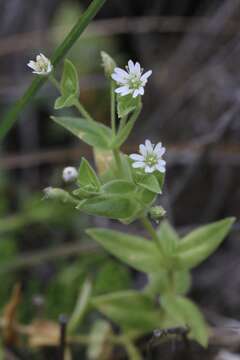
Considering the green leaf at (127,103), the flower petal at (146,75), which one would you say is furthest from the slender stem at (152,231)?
the flower petal at (146,75)

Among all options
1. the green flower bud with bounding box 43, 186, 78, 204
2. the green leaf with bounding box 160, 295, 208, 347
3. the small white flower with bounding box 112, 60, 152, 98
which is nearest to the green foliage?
the small white flower with bounding box 112, 60, 152, 98

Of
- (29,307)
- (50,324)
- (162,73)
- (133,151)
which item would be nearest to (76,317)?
(50,324)

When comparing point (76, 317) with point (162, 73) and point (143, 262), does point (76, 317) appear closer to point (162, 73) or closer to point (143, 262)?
point (143, 262)

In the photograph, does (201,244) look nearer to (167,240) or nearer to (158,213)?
(167,240)

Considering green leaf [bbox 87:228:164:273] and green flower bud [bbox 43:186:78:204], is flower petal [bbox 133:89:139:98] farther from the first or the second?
green leaf [bbox 87:228:164:273]

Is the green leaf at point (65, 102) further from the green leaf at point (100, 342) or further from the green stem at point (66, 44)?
the green leaf at point (100, 342)
